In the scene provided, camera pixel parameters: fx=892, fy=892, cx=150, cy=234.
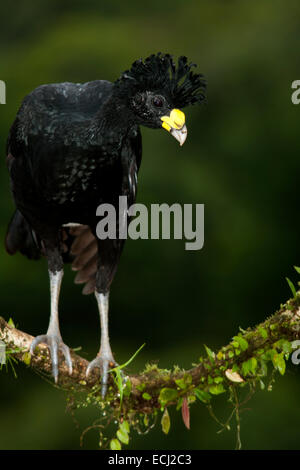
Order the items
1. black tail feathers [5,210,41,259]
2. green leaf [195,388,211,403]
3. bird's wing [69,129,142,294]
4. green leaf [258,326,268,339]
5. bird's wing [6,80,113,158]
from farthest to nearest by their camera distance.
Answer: black tail feathers [5,210,41,259] → bird's wing [69,129,142,294] → bird's wing [6,80,113,158] → green leaf [195,388,211,403] → green leaf [258,326,268,339]

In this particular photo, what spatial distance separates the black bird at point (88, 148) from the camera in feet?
12.4

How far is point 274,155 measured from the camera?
7031 millimetres

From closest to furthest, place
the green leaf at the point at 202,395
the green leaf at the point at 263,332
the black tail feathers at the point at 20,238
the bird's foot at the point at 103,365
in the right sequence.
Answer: the green leaf at the point at 263,332 < the green leaf at the point at 202,395 < the bird's foot at the point at 103,365 < the black tail feathers at the point at 20,238

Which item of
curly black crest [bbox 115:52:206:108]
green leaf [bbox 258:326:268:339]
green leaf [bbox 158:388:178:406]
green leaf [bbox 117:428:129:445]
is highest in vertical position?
curly black crest [bbox 115:52:206:108]

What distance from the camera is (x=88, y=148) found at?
3857mm

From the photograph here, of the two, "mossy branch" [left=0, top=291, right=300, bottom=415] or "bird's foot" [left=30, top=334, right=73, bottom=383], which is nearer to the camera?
"mossy branch" [left=0, top=291, right=300, bottom=415]

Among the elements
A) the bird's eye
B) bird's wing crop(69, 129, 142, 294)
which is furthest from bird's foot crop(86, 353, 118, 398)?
the bird's eye

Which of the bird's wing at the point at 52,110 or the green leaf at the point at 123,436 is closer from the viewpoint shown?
the green leaf at the point at 123,436

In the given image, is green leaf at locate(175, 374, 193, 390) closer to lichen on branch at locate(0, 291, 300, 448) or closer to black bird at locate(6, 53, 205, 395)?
lichen on branch at locate(0, 291, 300, 448)

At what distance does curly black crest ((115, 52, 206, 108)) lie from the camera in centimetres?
372

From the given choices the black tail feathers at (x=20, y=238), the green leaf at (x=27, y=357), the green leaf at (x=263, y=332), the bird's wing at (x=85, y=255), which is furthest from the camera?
the black tail feathers at (x=20, y=238)

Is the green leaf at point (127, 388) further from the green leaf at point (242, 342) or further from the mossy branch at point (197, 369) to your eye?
the green leaf at point (242, 342)

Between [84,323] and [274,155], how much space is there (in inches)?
78.1

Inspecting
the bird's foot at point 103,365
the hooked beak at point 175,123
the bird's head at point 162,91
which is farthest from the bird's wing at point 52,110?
the bird's foot at point 103,365
